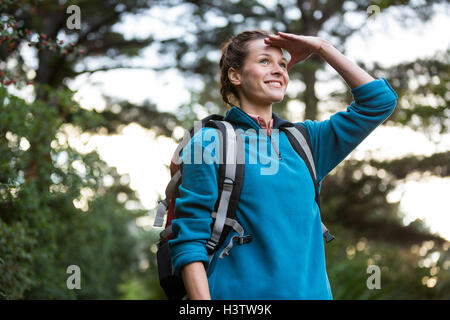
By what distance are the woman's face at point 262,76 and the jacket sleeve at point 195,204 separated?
406 millimetres

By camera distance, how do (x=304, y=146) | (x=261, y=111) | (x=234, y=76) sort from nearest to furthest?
(x=304, y=146), (x=261, y=111), (x=234, y=76)

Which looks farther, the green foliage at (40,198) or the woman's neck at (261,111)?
the green foliage at (40,198)

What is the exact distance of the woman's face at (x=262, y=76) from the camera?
2.27 metres

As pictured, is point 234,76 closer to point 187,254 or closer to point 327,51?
point 327,51

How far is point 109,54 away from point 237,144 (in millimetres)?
9220

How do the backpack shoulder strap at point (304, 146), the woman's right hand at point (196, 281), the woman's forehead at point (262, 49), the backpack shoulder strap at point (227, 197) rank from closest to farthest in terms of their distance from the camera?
the woman's right hand at point (196, 281)
the backpack shoulder strap at point (227, 197)
the backpack shoulder strap at point (304, 146)
the woman's forehead at point (262, 49)

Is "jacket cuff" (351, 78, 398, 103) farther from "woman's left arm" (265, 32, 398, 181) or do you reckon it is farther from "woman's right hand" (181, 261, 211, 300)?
"woman's right hand" (181, 261, 211, 300)

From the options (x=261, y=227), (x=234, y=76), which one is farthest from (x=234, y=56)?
(x=261, y=227)

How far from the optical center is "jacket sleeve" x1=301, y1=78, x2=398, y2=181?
7.26ft

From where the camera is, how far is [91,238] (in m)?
9.35

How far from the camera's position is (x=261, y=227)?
6.27ft

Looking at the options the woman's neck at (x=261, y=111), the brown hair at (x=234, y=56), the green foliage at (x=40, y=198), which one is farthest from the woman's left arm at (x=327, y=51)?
the green foliage at (x=40, y=198)

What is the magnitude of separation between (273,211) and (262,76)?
26.7 inches

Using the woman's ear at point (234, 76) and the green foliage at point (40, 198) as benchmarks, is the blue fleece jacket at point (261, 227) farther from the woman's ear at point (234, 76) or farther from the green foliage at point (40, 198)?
the green foliage at point (40, 198)
